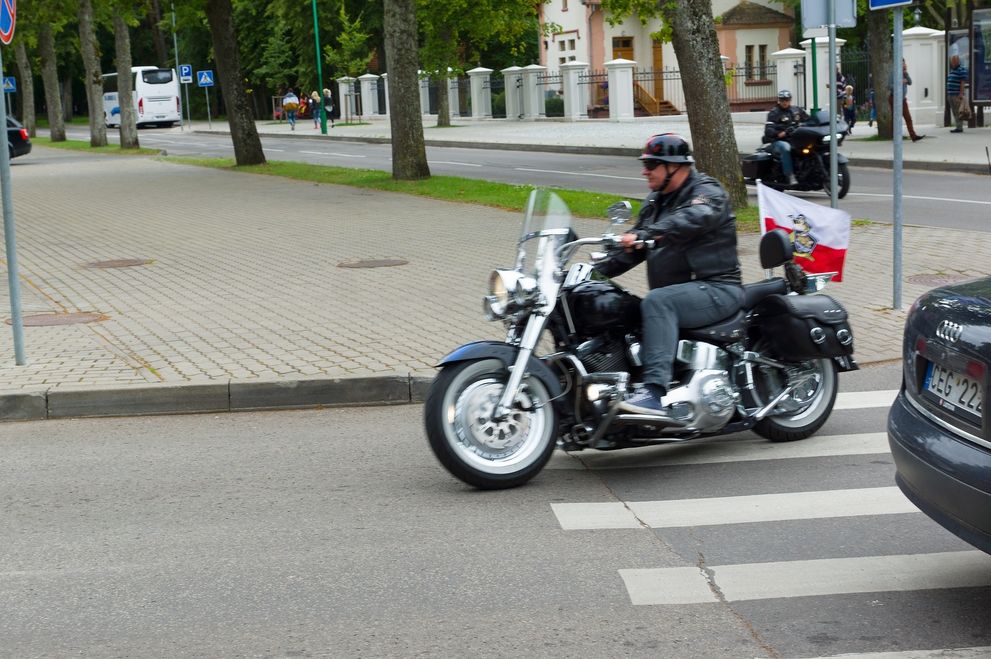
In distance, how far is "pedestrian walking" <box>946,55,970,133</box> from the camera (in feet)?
108

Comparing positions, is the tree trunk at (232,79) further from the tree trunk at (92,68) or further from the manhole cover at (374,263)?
the manhole cover at (374,263)

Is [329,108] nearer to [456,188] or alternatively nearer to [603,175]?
[603,175]

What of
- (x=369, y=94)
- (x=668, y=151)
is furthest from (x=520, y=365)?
(x=369, y=94)

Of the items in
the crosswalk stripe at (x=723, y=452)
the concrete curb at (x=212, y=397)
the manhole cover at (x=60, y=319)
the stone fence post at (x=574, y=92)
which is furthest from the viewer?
the stone fence post at (x=574, y=92)

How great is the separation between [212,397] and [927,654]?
17.0 ft

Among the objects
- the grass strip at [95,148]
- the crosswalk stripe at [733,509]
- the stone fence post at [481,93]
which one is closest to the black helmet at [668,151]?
the crosswalk stripe at [733,509]

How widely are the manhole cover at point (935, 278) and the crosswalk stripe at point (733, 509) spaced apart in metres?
5.88

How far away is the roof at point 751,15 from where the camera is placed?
2482 inches

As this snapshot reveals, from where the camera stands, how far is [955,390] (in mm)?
4316

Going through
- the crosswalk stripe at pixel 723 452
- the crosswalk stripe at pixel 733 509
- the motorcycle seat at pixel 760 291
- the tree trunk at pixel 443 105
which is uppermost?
the tree trunk at pixel 443 105

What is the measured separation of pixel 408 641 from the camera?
4316 millimetres

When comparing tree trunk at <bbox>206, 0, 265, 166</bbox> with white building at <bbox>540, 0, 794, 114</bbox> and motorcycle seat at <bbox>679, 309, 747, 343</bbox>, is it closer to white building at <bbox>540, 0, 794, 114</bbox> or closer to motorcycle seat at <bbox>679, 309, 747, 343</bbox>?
motorcycle seat at <bbox>679, 309, 747, 343</bbox>

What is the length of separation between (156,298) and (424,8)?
40928 mm

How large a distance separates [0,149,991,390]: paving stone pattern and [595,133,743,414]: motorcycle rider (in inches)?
89.2
